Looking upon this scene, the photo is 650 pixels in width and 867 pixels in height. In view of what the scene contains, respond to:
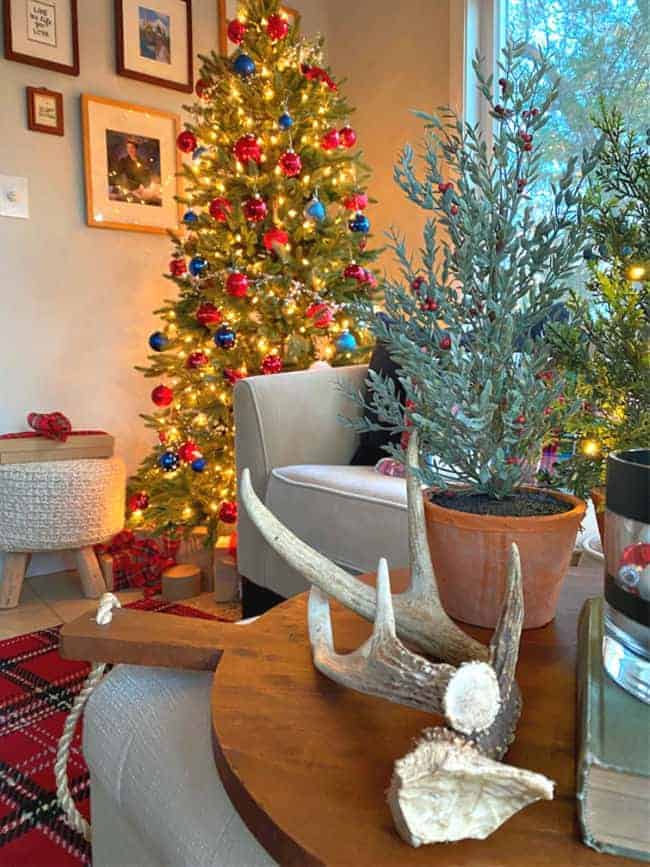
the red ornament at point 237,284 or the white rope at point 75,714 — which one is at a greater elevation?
the red ornament at point 237,284

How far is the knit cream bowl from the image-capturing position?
2084 mm

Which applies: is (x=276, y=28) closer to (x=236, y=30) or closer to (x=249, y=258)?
(x=236, y=30)

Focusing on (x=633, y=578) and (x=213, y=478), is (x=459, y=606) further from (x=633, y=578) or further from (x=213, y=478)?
(x=213, y=478)

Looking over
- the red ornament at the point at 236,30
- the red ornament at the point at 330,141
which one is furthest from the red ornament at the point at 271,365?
the red ornament at the point at 236,30

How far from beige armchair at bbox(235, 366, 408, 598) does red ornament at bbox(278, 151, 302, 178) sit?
2.44ft

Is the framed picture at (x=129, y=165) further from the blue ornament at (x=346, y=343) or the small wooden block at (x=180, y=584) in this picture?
the small wooden block at (x=180, y=584)

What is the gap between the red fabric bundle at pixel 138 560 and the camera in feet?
7.78

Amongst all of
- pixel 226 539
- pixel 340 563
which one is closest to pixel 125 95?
pixel 226 539

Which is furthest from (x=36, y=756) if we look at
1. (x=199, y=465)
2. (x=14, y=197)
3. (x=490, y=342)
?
(x=14, y=197)

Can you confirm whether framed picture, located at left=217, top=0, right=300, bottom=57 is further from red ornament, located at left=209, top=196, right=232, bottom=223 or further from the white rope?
the white rope

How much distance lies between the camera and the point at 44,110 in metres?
2.38

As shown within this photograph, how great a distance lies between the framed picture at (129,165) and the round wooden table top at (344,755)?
2.32 m

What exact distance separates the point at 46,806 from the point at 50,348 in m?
1.74

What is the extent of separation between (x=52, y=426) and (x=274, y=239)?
3.24 feet
